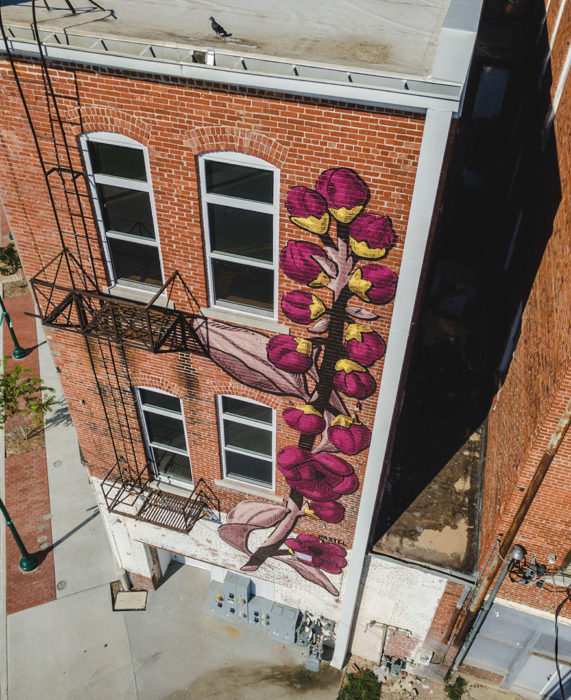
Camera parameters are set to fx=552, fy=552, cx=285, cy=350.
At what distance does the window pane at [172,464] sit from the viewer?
480 inches

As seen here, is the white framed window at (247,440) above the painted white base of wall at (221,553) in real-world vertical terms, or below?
above

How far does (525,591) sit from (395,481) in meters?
3.47

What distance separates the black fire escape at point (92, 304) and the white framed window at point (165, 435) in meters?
0.29

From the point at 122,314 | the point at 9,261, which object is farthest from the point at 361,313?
the point at 9,261

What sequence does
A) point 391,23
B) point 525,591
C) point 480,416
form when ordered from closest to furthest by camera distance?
1. point 391,23
2. point 525,591
3. point 480,416

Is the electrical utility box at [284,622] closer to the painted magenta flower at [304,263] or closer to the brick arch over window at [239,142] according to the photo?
the painted magenta flower at [304,263]

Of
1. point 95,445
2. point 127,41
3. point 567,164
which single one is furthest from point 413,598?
point 127,41

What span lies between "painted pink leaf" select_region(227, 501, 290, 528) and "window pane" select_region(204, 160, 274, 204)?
6662 mm

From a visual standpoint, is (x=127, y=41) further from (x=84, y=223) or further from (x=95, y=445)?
(x=95, y=445)

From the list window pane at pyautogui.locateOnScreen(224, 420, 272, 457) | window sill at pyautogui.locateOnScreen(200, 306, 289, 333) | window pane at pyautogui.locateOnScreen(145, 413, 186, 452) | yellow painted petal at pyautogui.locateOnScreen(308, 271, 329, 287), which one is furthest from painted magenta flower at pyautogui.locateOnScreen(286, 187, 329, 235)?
window pane at pyautogui.locateOnScreen(145, 413, 186, 452)

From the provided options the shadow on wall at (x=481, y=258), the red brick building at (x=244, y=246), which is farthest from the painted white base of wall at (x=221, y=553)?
the shadow on wall at (x=481, y=258)

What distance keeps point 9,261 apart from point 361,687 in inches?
952

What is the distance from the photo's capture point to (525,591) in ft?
37.4

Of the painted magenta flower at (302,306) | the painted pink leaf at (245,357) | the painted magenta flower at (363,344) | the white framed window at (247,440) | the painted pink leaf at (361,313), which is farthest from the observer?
the white framed window at (247,440)
